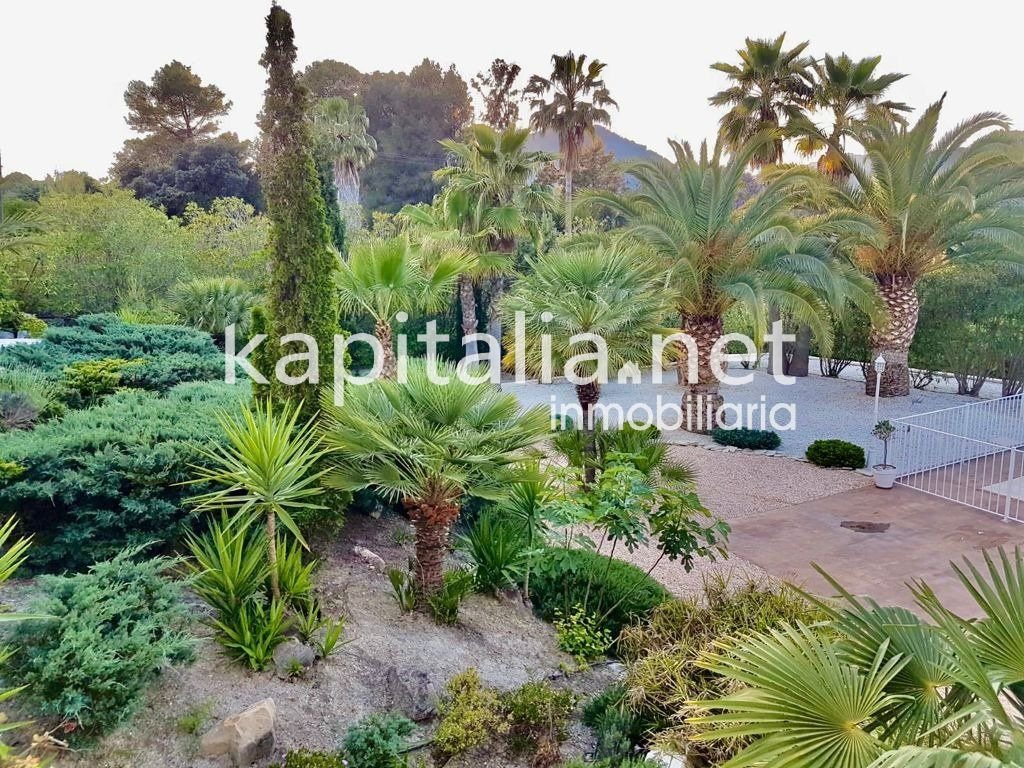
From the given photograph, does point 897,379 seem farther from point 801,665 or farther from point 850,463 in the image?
point 801,665

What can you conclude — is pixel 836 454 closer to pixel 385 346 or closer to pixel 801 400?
pixel 801 400

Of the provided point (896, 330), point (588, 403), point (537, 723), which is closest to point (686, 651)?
point (537, 723)

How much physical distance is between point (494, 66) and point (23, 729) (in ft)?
102

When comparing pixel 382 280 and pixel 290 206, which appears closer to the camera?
pixel 290 206

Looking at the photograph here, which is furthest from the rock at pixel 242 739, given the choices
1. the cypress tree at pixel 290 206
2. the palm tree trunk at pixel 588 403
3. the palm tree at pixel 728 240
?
the palm tree at pixel 728 240

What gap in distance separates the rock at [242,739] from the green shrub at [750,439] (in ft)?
35.2

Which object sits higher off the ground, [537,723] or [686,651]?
[686,651]

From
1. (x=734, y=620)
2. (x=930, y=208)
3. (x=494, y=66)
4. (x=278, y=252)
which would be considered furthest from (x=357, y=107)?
(x=734, y=620)

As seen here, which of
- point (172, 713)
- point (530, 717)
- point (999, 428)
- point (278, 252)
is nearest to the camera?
point (172, 713)

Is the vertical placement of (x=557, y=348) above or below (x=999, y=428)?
above

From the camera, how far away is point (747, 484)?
10.6 meters

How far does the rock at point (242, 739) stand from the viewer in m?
3.39

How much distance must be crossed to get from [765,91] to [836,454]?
12.2 metres

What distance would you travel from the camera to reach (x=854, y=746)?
2.05 m
